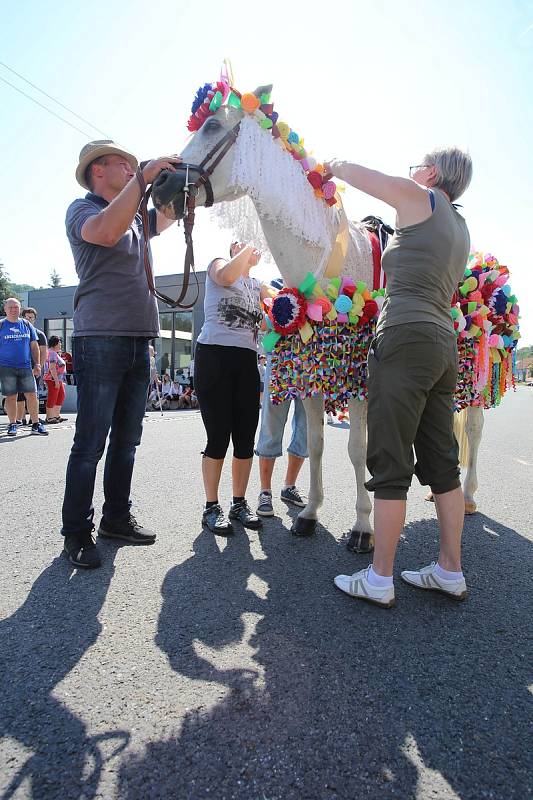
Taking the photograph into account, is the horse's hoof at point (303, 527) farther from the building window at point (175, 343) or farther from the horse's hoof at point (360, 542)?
the building window at point (175, 343)

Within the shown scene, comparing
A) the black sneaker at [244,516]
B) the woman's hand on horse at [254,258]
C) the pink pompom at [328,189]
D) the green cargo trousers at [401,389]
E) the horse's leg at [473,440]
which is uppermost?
the pink pompom at [328,189]

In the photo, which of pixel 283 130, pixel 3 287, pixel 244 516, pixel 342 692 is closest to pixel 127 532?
pixel 244 516

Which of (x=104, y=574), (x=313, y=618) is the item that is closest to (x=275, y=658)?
(x=313, y=618)

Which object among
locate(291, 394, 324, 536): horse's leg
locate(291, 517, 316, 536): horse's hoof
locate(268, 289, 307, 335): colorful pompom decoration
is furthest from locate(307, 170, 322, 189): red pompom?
locate(291, 517, 316, 536): horse's hoof

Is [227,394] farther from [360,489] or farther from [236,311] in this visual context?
[360,489]

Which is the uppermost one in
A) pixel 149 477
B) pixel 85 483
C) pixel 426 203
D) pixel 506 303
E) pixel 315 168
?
pixel 315 168

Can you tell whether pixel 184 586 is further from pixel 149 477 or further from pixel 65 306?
pixel 65 306

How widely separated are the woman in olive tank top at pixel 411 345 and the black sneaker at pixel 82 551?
120 centimetres

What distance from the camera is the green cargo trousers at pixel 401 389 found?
1843 millimetres

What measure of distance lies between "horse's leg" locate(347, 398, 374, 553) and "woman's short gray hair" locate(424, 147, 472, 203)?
115cm

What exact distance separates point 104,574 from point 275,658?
3.28ft

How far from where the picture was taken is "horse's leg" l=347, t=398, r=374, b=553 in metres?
2.55

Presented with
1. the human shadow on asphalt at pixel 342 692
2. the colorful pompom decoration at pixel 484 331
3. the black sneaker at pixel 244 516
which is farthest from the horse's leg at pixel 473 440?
the black sneaker at pixel 244 516

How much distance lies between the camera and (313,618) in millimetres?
1836
